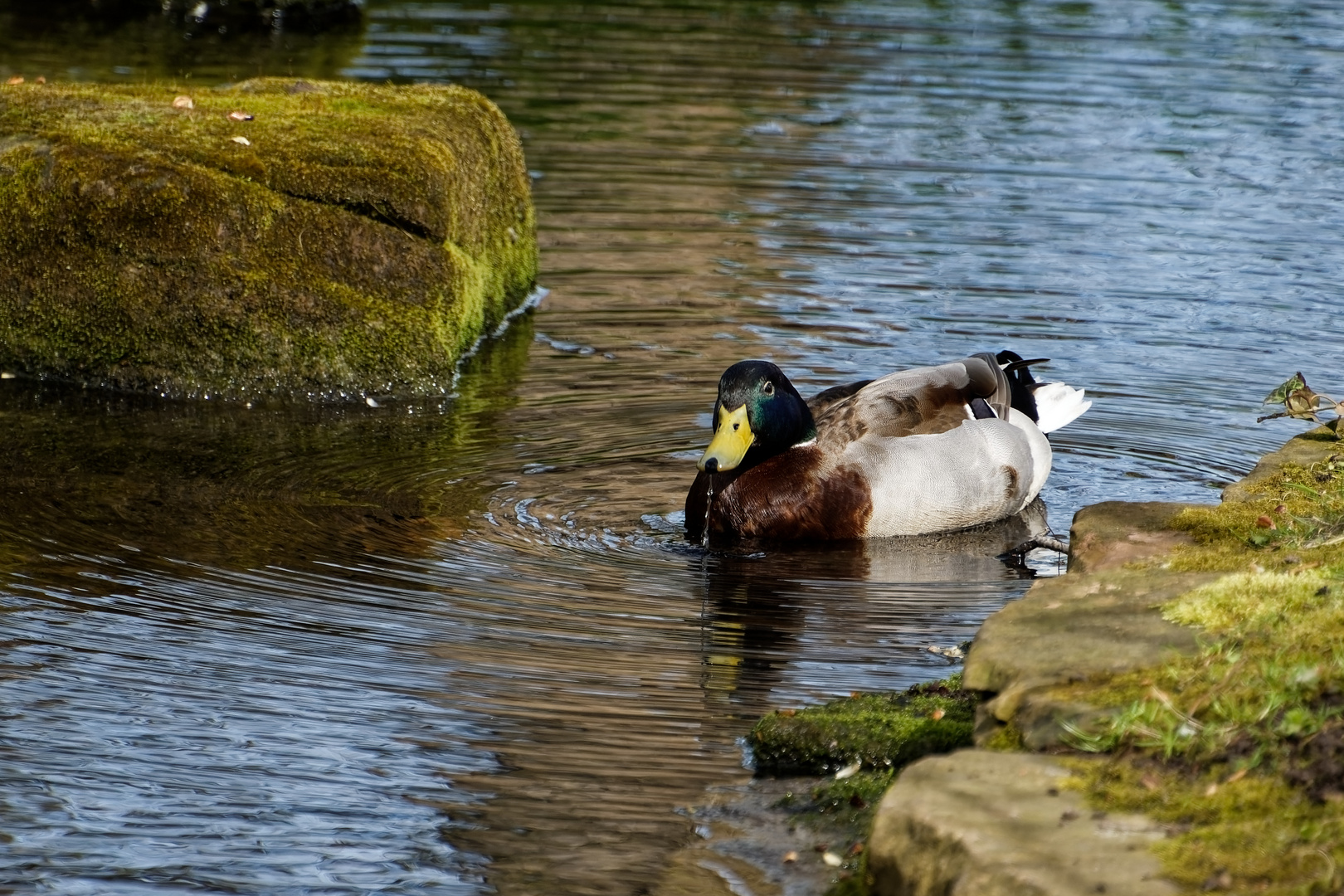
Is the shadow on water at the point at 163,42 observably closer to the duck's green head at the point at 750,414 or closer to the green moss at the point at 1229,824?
the duck's green head at the point at 750,414

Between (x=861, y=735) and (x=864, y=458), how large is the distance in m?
2.68

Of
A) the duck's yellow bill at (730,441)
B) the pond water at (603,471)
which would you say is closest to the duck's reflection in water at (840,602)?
the pond water at (603,471)

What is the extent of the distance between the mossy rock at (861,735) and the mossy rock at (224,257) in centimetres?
482

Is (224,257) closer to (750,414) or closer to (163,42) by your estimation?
(750,414)

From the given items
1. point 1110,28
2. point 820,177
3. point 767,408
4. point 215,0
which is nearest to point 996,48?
point 1110,28

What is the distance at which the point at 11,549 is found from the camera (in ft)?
20.9

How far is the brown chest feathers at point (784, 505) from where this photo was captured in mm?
6949

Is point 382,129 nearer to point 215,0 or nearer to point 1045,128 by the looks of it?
point 1045,128

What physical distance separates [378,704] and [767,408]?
244cm

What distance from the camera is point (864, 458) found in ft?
23.3

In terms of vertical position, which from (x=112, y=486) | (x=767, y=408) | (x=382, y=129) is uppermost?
(x=382, y=129)

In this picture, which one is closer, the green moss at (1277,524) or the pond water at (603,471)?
the pond water at (603,471)

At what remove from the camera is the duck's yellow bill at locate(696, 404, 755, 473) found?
6.79 metres

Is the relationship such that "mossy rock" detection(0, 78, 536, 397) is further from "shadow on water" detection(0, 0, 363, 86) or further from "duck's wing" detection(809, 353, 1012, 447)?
"shadow on water" detection(0, 0, 363, 86)
